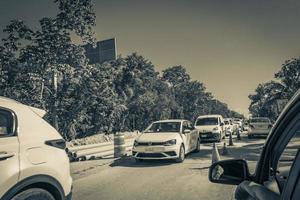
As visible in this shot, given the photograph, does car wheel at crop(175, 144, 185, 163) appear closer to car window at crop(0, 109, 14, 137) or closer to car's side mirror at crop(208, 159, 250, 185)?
car window at crop(0, 109, 14, 137)

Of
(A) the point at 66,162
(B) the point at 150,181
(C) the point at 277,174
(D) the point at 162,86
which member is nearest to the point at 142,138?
(B) the point at 150,181

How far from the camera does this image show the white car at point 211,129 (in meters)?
21.3

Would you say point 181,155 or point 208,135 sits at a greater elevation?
point 208,135

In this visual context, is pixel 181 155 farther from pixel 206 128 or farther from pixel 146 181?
pixel 206 128

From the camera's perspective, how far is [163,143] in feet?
39.3

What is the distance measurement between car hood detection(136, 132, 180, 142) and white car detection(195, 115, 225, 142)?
29.1 ft

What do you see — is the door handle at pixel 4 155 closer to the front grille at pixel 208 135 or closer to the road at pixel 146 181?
the road at pixel 146 181

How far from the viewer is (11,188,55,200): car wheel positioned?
377 centimetres

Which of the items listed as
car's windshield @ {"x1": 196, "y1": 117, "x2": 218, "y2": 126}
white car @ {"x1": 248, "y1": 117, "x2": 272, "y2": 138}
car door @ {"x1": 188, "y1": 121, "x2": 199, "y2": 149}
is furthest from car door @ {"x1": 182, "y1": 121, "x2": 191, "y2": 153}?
white car @ {"x1": 248, "y1": 117, "x2": 272, "y2": 138}

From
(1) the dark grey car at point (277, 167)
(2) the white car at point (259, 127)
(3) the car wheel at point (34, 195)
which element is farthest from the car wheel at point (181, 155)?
(2) the white car at point (259, 127)

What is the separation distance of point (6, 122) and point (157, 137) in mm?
8570

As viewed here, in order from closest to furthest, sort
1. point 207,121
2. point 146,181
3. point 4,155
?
point 4,155 → point 146,181 → point 207,121

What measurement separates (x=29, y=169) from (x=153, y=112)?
50931 mm

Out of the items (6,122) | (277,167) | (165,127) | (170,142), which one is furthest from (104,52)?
(277,167)
